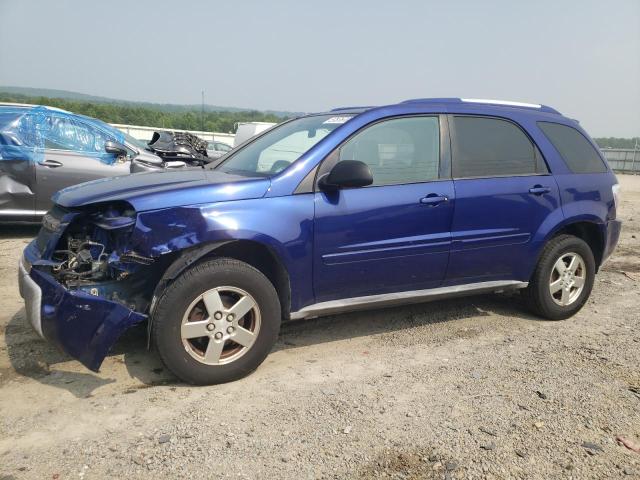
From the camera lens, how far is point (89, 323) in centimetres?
300

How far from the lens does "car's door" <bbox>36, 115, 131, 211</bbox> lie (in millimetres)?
6906

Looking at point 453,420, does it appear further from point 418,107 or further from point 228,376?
point 418,107

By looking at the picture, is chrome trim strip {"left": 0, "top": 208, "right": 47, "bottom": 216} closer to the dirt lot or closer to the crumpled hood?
the dirt lot

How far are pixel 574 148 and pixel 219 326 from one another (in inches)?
140

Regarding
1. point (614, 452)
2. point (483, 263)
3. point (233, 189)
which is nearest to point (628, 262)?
point (483, 263)

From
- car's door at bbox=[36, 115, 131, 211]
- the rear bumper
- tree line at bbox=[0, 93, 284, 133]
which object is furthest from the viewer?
tree line at bbox=[0, 93, 284, 133]

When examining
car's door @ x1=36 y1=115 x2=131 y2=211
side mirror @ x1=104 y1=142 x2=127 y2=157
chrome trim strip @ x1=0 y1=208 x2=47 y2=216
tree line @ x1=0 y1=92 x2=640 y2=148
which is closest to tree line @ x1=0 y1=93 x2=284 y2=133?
tree line @ x1=0 y1=92 x2=640 y2=148

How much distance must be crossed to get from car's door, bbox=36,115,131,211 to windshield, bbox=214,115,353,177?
3512mm

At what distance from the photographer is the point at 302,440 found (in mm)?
2758

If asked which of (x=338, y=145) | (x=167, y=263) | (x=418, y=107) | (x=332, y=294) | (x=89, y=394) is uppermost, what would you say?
(x=418, y=107)

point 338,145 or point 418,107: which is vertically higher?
point 418,107

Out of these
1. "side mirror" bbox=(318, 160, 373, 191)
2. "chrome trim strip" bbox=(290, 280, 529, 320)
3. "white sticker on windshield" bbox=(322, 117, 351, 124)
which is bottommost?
"chrome trim strip" bbox=(290, 280, 529, 320)

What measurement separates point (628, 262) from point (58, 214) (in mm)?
6874

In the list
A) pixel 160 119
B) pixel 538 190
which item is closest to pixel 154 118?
pixel 160 119
